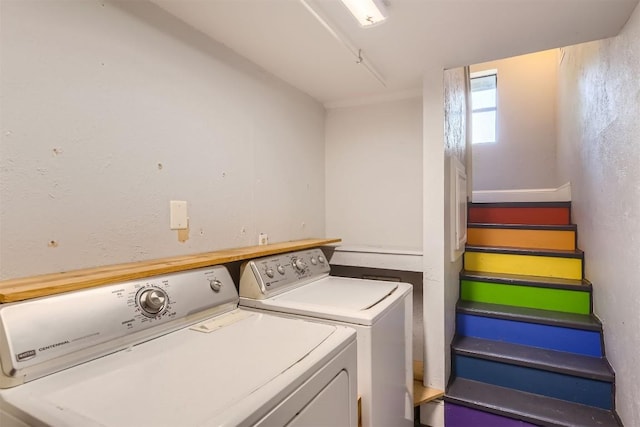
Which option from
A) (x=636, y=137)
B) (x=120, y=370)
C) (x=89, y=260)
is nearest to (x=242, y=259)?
(x=89, y=260)

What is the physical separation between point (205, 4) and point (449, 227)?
1.67m

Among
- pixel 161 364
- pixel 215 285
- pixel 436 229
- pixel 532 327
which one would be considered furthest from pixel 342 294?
pixel 532 327

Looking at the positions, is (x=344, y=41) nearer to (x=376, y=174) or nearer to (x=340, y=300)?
(x=376, y=174)

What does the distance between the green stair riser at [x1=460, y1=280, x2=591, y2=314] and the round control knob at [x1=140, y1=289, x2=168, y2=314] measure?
6.95 ft

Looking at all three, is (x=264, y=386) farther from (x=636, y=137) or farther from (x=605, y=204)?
(x=605, y=204)

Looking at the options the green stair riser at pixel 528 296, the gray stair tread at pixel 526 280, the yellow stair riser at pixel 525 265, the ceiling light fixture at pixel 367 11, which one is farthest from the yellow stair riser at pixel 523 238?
the ceiling light fixture at pixel 367 11

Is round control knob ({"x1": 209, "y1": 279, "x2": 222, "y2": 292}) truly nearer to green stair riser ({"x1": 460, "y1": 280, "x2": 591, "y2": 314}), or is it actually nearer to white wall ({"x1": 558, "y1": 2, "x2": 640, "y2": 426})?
white wall ({"x1": 558, "y1": 2, "x2": 640, "y2": 426})

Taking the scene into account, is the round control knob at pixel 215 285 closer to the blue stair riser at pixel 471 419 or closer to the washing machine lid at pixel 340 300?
the washing machine lid at pixel 340 300

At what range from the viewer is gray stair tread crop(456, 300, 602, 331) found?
1942mm

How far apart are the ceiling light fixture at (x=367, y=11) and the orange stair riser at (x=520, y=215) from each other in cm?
226

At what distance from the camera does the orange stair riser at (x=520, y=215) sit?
280 centimetres

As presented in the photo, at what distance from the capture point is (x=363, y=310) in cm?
126

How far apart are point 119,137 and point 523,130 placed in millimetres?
4267

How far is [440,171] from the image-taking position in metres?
1.86
